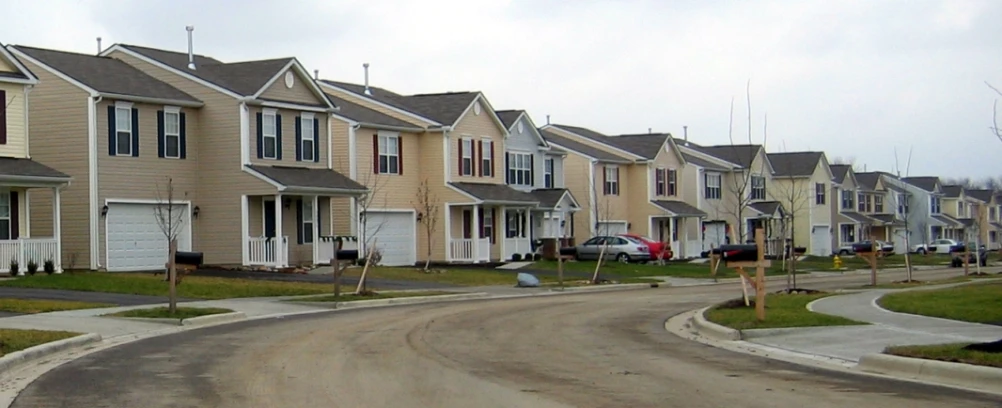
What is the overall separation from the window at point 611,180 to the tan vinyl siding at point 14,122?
123 feet

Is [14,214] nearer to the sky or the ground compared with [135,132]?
nearer to the ground

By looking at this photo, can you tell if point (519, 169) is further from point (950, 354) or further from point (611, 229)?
point (950, 354)

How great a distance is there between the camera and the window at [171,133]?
4456cm

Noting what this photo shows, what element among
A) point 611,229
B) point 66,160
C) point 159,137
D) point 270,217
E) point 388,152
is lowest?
point 611,229

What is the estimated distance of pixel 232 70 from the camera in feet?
155

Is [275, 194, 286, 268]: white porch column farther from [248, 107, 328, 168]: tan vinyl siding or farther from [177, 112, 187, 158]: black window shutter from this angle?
[177, 112, 187, 158]: black window shutter

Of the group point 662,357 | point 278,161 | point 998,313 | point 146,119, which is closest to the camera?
point 662,357

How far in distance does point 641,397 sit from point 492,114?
4522 cm

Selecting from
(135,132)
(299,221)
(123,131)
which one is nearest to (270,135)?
(299,221)

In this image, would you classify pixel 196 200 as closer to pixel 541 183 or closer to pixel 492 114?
pixel 492 114

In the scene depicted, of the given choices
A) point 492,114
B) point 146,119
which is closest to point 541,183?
point 492,114

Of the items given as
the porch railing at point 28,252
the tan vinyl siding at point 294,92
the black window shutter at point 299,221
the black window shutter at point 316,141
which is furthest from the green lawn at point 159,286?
the black window shutter at point 316,141

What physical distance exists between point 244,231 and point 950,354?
32.8 m

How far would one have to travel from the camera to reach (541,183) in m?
64.8
